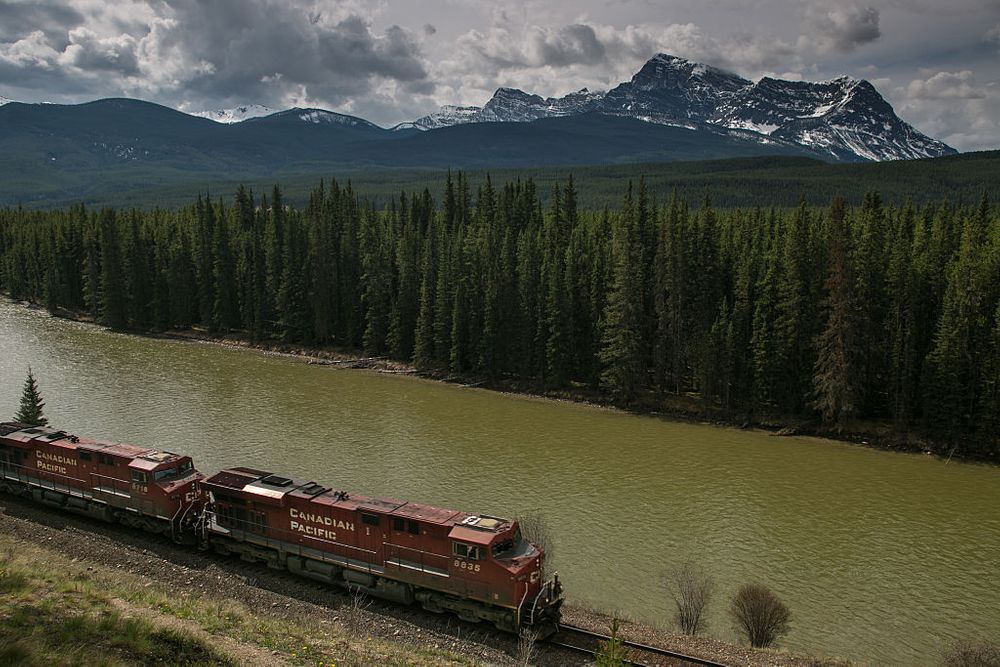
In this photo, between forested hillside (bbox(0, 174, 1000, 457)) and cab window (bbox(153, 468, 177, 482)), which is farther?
forested hillside (bbox(0, 174, 1000, 457))

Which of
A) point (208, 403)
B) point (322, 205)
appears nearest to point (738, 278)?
point (208, 403)

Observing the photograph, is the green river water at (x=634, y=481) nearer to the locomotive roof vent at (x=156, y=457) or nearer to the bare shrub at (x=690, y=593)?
the bare shrub at (x=690, y=593)

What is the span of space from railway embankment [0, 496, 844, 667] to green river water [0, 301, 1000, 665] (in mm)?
7744

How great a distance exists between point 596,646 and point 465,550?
5.78 meters

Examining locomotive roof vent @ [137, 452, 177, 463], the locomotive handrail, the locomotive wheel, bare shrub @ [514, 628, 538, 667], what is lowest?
the locomotive wheel

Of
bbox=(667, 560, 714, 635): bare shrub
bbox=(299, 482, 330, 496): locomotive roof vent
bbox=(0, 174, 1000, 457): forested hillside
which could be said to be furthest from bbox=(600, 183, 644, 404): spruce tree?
bbox=(299, 482, 330, 496): locomotive roof vent

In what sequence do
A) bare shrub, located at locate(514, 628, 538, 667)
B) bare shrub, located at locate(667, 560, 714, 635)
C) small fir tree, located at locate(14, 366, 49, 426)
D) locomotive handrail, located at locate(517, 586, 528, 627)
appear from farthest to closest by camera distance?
small fir tree, located at locate(14, 366, 49, 426)
bare shrub, located at locate(667, 560, 714, 635)
locomotive handrail, located at locate(517, 586, 528, 627)
bare shrub, located at locate(514, 628, 538, 667)

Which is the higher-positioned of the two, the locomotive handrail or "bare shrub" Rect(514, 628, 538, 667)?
the locomotive handrail

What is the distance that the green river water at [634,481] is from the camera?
3375cm

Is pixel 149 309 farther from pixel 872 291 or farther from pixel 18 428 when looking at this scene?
pixel 872 291

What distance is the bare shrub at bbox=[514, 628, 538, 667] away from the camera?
931 inches

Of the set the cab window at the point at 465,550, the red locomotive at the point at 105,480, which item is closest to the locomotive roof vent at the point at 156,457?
the red locomotive at the point at 105,480

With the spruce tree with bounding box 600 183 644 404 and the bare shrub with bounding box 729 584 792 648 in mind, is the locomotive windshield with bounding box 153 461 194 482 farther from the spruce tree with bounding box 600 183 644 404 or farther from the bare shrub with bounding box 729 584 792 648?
the spruce tree with bounding box 600 183 644 404

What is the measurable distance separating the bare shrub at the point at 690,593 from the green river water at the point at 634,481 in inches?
28.9
